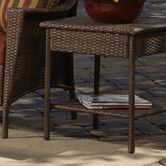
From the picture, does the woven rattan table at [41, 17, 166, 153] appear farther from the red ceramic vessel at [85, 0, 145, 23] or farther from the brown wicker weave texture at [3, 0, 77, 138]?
the brown wicker weave texture at [3, 0, 77, 138]

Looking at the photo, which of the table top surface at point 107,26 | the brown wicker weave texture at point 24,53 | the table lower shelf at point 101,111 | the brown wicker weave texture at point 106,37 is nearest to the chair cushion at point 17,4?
the brown wicker weave texture at point 24,53

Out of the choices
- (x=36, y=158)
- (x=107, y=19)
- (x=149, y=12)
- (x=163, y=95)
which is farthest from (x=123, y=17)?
(x=149, y=12)

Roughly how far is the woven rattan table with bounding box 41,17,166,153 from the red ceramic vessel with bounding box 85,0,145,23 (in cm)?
5

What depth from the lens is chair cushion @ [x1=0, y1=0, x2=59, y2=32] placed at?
5434mm

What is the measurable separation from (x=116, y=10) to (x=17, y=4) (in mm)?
975

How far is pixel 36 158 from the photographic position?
15.0 ft

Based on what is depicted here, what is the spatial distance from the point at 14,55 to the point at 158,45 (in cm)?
85

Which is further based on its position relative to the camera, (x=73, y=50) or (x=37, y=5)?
(x=37, y=5)

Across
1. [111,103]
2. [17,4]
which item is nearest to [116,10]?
[111,103]

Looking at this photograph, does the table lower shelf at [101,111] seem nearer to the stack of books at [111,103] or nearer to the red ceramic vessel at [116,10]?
the stack of books at [111,103]

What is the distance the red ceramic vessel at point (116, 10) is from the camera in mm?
4801

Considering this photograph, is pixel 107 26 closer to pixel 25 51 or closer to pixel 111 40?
pixel 111 40

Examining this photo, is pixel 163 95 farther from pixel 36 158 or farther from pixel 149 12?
pixel 149 12

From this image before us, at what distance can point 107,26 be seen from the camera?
15.3 feet
